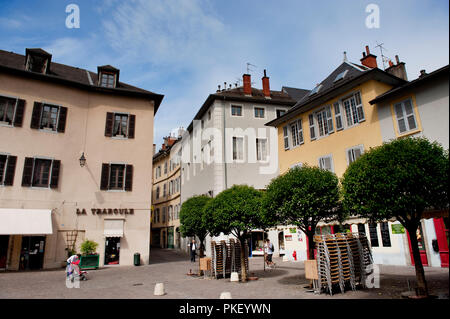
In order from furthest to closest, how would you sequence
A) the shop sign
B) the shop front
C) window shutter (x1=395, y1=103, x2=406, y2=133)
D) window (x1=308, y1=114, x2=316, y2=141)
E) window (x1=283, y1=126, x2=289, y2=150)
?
window (x1=283, y1=126, x2=289, y2=150) → window (x1=308, y1=114, x2=316, y2=141) → the shop front → the shop sign → window shutter (x1=395, y1=103, x2=406, y2=133)

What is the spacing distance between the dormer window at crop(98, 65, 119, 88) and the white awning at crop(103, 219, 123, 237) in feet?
34.8

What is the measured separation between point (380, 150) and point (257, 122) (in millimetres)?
19900

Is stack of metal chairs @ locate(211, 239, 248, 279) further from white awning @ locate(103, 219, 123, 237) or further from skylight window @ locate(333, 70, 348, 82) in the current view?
skylight window @ locate(333, 70, 348, 82)

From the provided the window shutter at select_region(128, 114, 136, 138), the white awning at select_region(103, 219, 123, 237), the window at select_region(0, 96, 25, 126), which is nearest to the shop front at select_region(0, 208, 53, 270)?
the white awning at select_region(103, 219, 123, 237)

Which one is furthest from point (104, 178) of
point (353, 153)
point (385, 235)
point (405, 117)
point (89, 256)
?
point (405, 117)

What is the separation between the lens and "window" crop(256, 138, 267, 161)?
2827cm

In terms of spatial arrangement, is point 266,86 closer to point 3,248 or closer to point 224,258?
point 224,258

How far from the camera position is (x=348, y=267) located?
34.2 feet

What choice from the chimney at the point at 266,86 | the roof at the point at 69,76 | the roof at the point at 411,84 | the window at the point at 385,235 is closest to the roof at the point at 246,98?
the chimney at the point at 266,86

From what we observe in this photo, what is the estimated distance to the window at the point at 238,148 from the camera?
91.5 ft

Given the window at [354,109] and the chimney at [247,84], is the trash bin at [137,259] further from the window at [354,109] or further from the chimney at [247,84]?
the chimney at [247,84]

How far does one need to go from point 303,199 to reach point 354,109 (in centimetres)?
919

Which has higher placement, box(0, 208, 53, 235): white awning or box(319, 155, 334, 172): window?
box(319, 155, 334, 172): window
